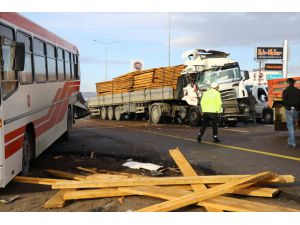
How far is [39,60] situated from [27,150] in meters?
2.18

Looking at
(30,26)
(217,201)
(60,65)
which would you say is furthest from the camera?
(60,65)

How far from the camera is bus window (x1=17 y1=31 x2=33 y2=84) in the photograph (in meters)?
7.80

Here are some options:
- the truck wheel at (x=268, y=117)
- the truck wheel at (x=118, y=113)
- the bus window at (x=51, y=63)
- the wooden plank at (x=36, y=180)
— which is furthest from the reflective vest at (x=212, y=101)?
the truck wheel at (x=118, y=113)

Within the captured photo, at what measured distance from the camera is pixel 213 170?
8.68 metres

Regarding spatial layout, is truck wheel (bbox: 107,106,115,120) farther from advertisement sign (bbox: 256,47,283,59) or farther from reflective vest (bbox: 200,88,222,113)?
advertisement sign (bbox: 256,47,283,59)

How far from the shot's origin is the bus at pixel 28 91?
21.7 ft

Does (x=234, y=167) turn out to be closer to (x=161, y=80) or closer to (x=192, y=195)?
(x=192, y=195)

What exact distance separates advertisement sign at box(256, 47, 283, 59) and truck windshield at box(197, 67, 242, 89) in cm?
4099

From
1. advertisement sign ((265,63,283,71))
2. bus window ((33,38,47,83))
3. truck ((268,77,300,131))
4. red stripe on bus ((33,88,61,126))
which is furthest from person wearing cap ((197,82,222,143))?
advertisement sign ((265,63,283,71))

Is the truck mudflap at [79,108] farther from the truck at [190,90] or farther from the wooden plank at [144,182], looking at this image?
the wooden plank at [144,182]

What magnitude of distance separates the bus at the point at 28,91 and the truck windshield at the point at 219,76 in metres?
9.06

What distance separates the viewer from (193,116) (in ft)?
69.4

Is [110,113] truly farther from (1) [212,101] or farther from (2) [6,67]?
(2) [6,67]

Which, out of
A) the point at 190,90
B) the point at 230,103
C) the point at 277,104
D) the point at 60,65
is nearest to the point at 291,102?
the point at 277,104
